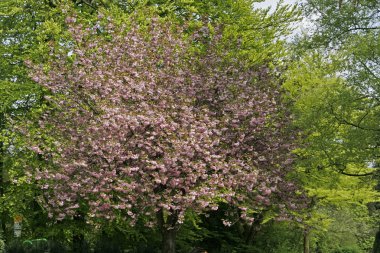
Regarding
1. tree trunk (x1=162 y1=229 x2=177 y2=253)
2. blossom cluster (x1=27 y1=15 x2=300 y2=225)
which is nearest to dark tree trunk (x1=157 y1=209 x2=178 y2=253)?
tree trunk (x1=162 y1=229 x2=177 y2=253)

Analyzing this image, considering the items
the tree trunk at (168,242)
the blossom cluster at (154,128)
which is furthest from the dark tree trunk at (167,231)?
the blossom cluster at (154,128)

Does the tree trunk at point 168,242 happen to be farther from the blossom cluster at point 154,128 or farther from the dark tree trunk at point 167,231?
the blossom cluster at point 154,128

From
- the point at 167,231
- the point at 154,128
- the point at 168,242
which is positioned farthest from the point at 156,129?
the point at 168,242

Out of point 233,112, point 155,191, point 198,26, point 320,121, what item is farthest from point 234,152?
point 198,26

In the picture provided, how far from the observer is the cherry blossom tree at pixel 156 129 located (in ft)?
35.2

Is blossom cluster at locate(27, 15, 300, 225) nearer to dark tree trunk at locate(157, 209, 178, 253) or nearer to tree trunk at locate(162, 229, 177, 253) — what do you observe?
dark tree trunk at locate(157, 209, 178, 253)

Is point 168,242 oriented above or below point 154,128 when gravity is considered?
below

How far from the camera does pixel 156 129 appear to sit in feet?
35.4

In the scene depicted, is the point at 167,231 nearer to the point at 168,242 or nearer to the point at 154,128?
the point at 168,242

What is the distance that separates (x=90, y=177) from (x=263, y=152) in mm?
5304

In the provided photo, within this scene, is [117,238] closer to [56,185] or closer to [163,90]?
[56,185]

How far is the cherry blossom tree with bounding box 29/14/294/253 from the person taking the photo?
10.7 m

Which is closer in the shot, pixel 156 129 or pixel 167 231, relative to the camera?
pixel 156 129

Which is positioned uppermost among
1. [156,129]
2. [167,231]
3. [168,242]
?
[156,129]
